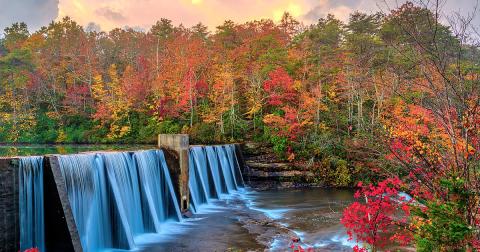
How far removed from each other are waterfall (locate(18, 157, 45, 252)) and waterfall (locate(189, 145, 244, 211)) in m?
8.76

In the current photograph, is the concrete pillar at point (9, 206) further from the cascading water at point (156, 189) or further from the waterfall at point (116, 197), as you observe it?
the cascading water at point (156, 189)

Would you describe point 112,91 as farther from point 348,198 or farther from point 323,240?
point 323,240

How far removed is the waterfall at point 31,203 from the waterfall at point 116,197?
963 mm

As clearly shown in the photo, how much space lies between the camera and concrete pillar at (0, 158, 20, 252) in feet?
26.9

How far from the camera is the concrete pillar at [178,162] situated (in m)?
16.7

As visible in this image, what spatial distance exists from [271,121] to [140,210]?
543 inches

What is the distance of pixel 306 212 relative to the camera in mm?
16719

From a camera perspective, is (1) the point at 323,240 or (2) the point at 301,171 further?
(2) the point at 301,171

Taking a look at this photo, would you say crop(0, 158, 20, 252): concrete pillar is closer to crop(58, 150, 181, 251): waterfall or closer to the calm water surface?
crop(58, 150, 181, 251): waterfall

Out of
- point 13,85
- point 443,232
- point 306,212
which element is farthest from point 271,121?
point 13,85

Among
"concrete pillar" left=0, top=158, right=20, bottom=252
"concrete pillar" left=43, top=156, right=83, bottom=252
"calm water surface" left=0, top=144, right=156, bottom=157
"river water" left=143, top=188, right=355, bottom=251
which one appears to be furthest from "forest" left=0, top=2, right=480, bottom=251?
"concrete pillar" left=0, top=158, right=20, bottom=252

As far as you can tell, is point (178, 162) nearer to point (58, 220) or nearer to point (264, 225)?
point (264, 225)

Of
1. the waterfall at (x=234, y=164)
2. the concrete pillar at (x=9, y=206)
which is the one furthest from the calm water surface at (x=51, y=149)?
the concrete pillar at (x=9, y=206)

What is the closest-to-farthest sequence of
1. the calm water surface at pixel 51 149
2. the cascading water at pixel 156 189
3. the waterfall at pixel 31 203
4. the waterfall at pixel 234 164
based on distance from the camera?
the waterfall at pixel 31 203 → the cascading water at pixel 156 189 → the waterfall at pixel 234 164 → the calm water surface at pixel 51 149
